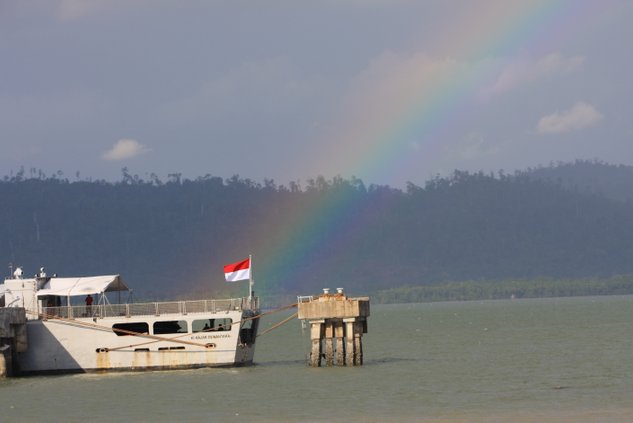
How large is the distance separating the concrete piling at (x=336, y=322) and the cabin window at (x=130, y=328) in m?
8.25

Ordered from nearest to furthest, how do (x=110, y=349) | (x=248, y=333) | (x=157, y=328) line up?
1. (x=110, y=349)
2. (x=157, y=328)
3. (x=248, y=333)

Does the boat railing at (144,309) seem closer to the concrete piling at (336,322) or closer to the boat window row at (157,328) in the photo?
the boat window row at (157,328)

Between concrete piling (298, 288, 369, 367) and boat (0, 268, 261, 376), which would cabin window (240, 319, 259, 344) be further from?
concrete piling (298, 288, 369, 367)

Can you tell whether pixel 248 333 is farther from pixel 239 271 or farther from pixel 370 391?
pixel 370 391

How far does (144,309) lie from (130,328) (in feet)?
3.90

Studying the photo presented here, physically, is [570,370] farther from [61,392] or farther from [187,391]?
[61,392]

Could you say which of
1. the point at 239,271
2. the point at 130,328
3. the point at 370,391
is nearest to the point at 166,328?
the point at 130,328

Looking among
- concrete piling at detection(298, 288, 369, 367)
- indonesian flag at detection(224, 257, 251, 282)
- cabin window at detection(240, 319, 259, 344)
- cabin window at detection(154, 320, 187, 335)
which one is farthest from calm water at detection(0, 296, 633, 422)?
indonesian flag at detection(224, 257, 251, 282)

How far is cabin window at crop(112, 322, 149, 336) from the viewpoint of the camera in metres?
61.8

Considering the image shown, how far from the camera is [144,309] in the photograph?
62.5m

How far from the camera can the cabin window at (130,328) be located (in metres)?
61.8

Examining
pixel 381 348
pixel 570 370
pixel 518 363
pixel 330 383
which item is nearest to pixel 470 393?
pixel 330 383

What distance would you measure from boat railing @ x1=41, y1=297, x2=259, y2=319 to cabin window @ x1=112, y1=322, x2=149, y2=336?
0.50 m

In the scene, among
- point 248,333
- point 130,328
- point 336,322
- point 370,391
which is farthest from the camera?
point 248,333
